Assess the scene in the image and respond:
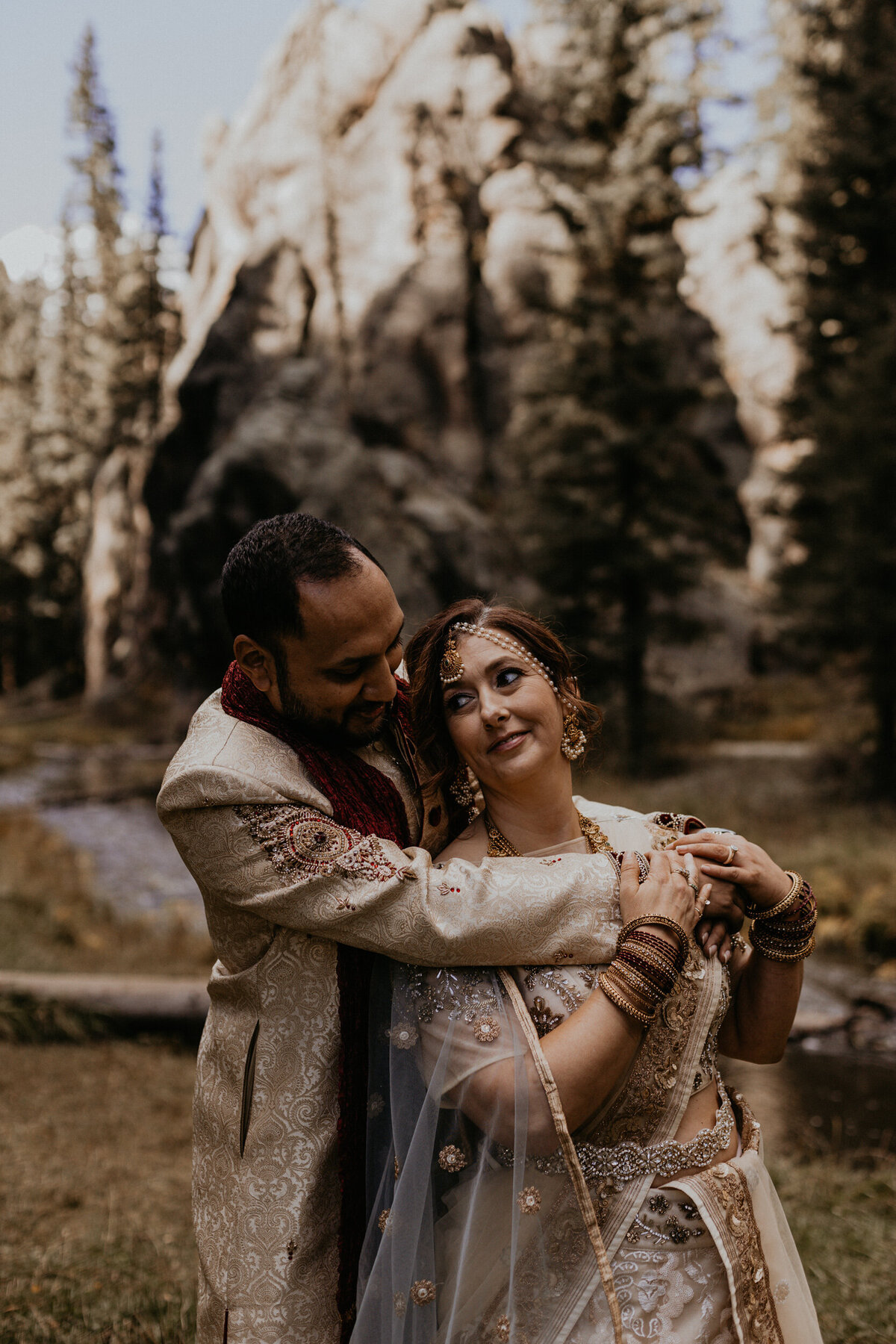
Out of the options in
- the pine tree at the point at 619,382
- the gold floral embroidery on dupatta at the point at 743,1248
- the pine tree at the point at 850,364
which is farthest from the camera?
the pine tree at the point at 619,382

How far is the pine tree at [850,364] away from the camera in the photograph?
42.8ft

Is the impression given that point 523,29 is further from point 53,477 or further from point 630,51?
point 53,477

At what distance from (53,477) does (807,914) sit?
42.5m

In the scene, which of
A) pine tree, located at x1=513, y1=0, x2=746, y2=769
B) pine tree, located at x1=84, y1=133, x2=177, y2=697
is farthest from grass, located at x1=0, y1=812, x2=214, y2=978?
pine tree, located at x1=84, y1=133, x2=177, y2=697

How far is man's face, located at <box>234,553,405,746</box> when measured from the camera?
207 centimetres

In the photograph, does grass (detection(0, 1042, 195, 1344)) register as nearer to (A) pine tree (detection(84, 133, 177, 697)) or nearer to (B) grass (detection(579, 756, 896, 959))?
(B) grass (detection(579, 756, 896, 959))

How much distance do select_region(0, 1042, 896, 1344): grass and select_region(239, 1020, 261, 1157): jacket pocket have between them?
179 centimetres

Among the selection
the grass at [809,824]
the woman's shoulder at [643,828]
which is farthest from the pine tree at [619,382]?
the woman's shoulder at [643,828]

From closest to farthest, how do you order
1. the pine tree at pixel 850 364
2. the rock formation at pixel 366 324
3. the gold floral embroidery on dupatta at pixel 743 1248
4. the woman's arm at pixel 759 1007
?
the gold floral embroidery on dupatta at pixel 743 1248
the woman's arm at pixel 759 1007
the pine tree at pixel 850 364
the rock formation at pixel 366 324

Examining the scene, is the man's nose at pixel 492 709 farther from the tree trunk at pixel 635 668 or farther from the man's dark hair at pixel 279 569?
the tree trunk at pixel 635 668

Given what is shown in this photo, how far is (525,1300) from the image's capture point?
6.24ft

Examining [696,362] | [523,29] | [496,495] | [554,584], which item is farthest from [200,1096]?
[523,29]

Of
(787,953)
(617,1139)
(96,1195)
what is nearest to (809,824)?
(96,1195)

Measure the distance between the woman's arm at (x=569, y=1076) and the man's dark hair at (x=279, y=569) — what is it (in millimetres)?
946
